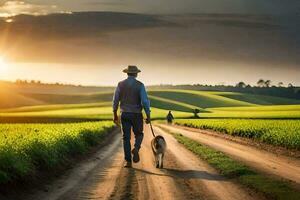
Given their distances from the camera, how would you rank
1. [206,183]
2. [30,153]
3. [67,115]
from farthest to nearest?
[67,115], [30,153], [206,183]

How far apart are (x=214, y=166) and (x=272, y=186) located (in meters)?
5.36

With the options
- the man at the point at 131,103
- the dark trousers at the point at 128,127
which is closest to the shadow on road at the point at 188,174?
the dark trousers at the point at 128,127

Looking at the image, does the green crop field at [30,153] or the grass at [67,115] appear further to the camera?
the grass at [67,115]

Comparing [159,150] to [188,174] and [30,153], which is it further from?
[30,153]

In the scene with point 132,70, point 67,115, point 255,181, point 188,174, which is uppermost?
point 132,70

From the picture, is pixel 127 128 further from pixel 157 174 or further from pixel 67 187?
pixel 67 187

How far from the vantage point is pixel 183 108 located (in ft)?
637

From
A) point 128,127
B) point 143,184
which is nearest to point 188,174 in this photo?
point 143,184

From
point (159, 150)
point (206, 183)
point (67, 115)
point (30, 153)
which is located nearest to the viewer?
point (206, 183)

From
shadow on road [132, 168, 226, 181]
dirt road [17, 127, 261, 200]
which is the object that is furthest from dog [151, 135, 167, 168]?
shadow on road [132, 168, 226, 181]

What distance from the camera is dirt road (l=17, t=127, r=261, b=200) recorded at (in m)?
12.6

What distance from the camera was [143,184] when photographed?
47.2ft

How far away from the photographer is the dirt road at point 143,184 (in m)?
12.6

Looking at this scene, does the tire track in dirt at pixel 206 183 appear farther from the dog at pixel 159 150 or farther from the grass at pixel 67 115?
the grass at pixel 67 115
